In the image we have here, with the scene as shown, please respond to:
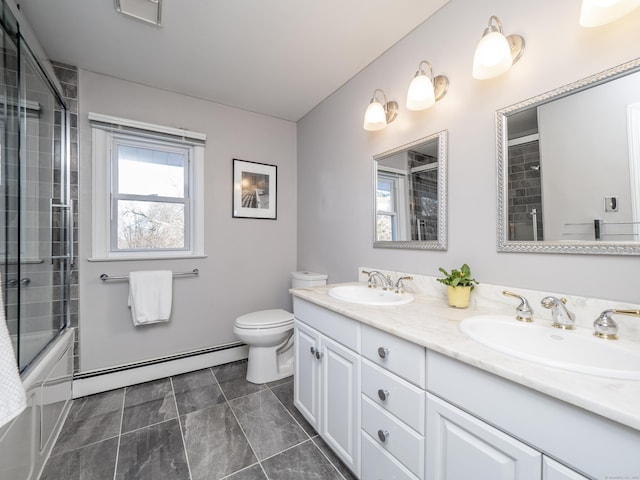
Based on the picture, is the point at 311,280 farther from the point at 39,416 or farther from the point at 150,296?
the point at 39,416

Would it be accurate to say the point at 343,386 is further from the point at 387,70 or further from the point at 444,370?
the point at 387,70

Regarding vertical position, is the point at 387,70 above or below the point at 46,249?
above

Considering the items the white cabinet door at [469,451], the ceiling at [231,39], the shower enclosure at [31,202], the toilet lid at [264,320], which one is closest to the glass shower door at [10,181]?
the shower enclosure at [31,202]

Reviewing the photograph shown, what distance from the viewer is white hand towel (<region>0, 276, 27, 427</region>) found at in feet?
2.44

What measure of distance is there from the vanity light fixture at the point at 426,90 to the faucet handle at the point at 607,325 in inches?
45.6

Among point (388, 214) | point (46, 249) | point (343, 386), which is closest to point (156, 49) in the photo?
point (46, 249)

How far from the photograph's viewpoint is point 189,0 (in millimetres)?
1409

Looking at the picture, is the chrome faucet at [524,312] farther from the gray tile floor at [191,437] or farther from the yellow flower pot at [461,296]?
the gray tile floor at [191,437]

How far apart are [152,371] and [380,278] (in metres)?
1.95

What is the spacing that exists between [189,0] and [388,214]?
1595 millimetres

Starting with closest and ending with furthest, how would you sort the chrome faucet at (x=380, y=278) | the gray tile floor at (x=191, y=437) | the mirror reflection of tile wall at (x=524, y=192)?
the mirror reflection of tile wall at (x=524, y=192) → the gray tile floor at (x=191, y=437) → the chrome faucet at (x=380, y=278)

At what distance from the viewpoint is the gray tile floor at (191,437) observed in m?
1.32

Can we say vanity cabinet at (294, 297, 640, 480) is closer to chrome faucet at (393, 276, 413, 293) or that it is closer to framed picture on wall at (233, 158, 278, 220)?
chrome faucet at (393, 276, 413, 293)

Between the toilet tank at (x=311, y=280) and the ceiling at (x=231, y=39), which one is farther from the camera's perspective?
the toilet tank at (x=311, y=280)
